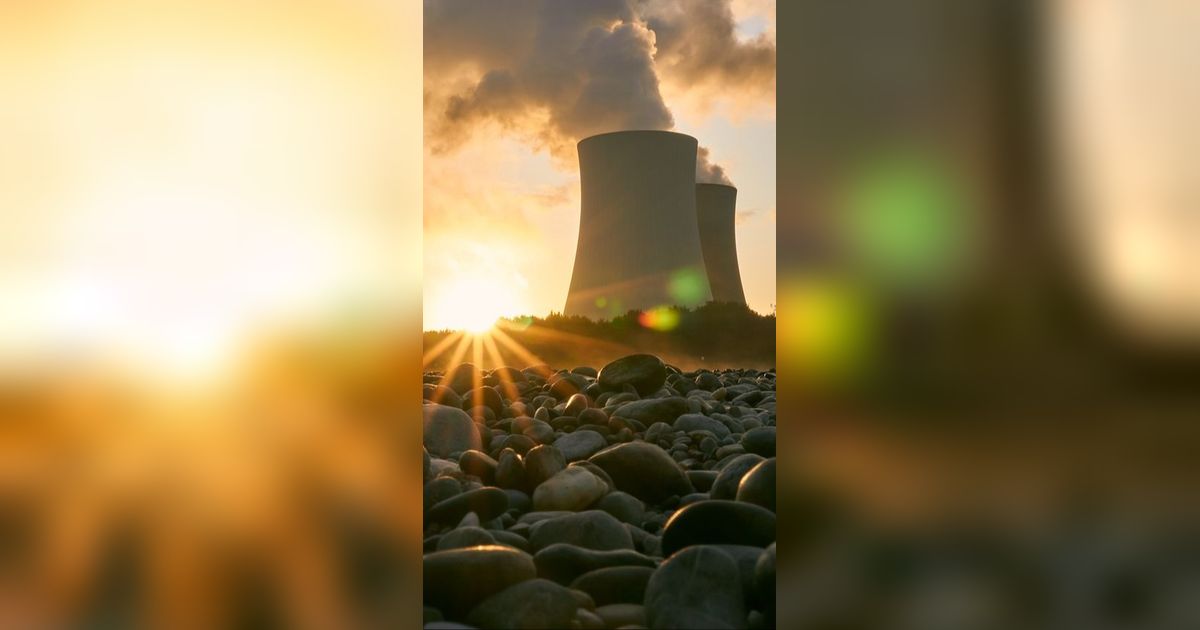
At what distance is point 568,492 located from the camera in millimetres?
2564

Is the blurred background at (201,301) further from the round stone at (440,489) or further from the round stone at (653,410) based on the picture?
the round stone at (653,410)

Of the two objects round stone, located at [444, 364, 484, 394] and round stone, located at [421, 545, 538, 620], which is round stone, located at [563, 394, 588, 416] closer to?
round stone, located at [444, 364, 484, 394]

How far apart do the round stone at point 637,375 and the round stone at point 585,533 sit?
6.81 ft

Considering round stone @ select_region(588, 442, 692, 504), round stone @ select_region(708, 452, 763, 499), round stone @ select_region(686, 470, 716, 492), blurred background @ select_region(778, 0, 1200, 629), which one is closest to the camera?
blurred background @ select_region(778, 0, 1200, 629)

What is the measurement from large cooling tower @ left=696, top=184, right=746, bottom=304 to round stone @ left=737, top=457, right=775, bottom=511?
15.0 feet

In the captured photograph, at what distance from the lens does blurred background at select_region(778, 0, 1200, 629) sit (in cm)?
140

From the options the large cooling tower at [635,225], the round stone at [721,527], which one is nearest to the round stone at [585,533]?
the round stone at [721,527]

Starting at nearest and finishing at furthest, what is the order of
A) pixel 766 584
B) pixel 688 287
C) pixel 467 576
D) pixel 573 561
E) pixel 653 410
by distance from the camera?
pixel 766 584 < pixel 467 576 < pixel 573 561 < pixel 653 410 < pixel 688 287

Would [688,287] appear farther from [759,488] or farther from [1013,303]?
[1013,303]

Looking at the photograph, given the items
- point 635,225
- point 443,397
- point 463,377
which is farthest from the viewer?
point 635,225

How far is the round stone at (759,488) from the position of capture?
2301mm

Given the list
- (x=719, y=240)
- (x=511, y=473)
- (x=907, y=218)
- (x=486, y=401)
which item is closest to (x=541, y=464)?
(x=511, y=473)

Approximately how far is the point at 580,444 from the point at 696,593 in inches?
60.7

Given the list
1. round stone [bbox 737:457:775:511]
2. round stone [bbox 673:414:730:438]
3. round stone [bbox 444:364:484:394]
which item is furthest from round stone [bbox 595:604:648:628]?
round stone [bbox 444:364:484:394]
